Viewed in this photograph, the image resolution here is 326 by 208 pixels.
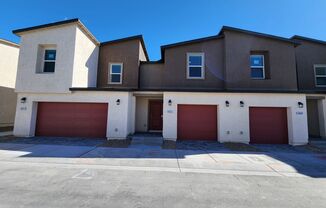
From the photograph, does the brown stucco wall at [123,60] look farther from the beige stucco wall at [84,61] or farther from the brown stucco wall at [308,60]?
the brown stucco wall at [308,60]

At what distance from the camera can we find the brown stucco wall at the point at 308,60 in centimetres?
1218

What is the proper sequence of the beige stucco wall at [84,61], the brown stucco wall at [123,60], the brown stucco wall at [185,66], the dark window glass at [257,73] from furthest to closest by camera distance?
1. the brown stucco wall at [123,60]
2. the brown stucco wall at [185,66]
3. the dark window glass at [257,73]
4. the beige stucco wall at [84,61]

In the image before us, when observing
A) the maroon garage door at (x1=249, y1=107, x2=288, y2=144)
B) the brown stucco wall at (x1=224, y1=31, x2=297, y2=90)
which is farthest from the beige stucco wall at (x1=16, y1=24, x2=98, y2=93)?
the maroon garage door at (x1=249, y1=107, x2=288, y2=144)

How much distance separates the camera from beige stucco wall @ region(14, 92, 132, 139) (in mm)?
9742

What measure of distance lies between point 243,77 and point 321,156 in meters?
5.81

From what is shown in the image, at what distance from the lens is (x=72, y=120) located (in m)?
10.2

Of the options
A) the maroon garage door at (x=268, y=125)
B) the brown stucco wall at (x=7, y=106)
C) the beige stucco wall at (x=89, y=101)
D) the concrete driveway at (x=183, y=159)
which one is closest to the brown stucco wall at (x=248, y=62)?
the maroon garage door at (x=268, y=125)

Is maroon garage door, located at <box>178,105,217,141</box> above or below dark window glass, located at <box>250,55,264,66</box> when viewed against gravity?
below

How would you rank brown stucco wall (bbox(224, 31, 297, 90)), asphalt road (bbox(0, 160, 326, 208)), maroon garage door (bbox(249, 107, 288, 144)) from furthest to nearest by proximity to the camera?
brown stucco wall (bbox(224, 31, 297, 90)) < maroon garage door (bbox(249, 107, 288, 144)) < asphalt road (bbox(0, 160, 326, 208))

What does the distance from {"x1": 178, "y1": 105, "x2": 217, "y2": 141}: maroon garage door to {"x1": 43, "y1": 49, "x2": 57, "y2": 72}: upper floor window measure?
8.35m

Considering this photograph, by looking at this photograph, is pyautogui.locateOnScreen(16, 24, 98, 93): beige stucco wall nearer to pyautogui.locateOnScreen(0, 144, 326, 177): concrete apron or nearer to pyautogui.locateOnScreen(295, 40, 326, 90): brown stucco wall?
pyautogui.locateOnScreen(0, 144, 326, 177): concrete apron

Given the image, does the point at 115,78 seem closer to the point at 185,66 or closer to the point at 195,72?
the point at 185,66

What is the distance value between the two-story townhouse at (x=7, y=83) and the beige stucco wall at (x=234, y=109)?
12014 millimetres

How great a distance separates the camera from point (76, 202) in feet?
10.3
